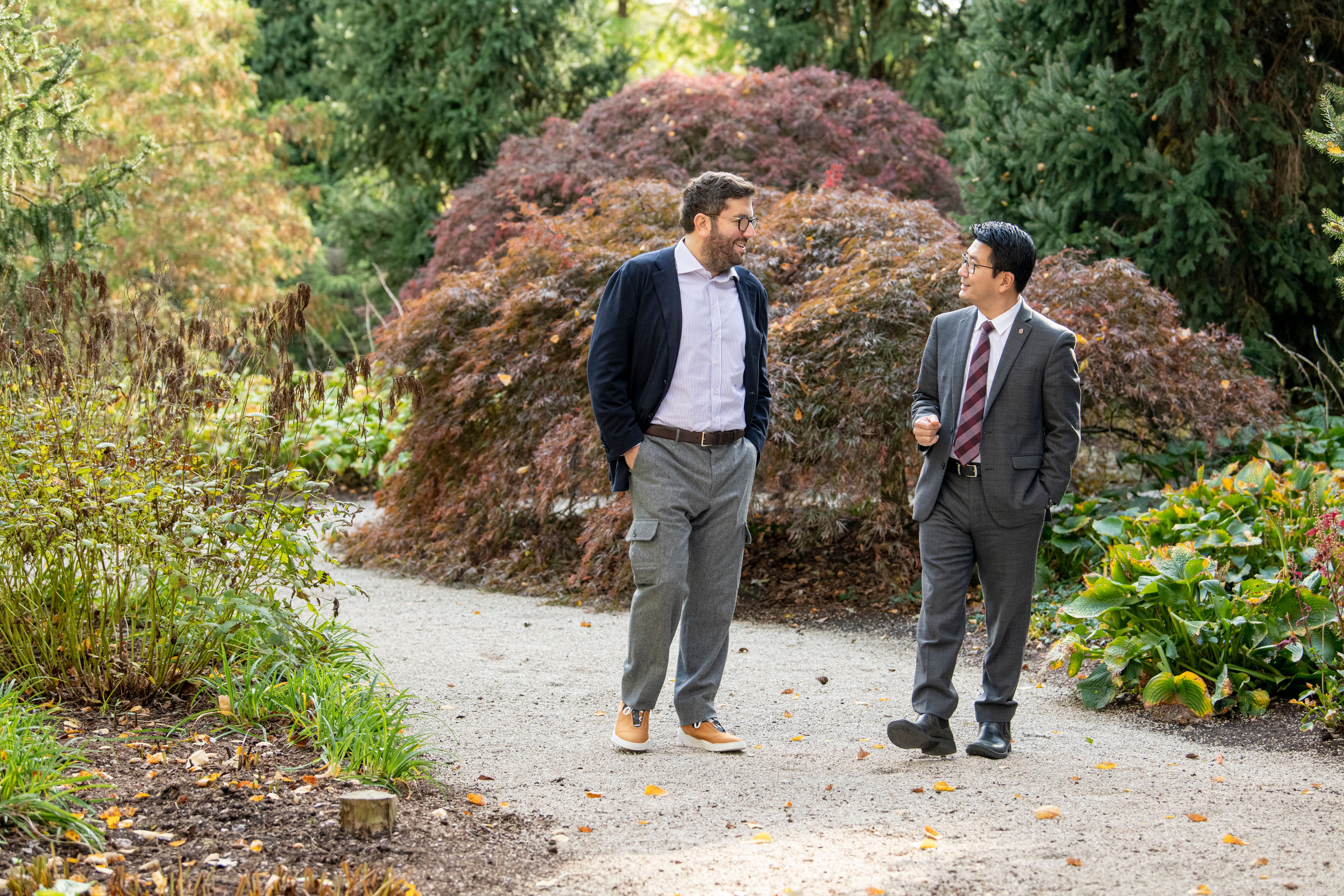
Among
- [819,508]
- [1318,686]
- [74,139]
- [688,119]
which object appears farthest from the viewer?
[688,119]

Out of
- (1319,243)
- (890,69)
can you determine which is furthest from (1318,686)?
(890,69)

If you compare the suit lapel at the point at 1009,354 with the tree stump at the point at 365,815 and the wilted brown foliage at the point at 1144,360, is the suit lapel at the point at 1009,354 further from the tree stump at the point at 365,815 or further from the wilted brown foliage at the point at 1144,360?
the wilted brown foliage at the point at 1144,360

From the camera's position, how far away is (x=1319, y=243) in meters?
8.61

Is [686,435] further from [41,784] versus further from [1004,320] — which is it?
[41,784]

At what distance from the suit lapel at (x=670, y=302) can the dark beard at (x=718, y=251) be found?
11 centimetres

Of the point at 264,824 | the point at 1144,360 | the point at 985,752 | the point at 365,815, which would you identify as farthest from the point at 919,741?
the point at 1144,360

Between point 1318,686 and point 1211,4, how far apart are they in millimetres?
5667

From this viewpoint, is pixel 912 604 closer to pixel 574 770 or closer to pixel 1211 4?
pixel 574 770

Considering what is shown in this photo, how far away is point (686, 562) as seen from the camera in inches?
150

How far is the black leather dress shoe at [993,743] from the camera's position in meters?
3.82

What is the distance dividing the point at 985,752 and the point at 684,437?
1395 mm

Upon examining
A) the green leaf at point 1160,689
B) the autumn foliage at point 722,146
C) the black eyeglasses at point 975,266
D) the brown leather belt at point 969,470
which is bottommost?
the green leaf at point 1160,689

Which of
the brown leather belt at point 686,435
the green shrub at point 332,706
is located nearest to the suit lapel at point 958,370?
the brown leather belt at point 686,435

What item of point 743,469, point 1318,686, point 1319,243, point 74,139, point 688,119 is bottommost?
point 1318,686
